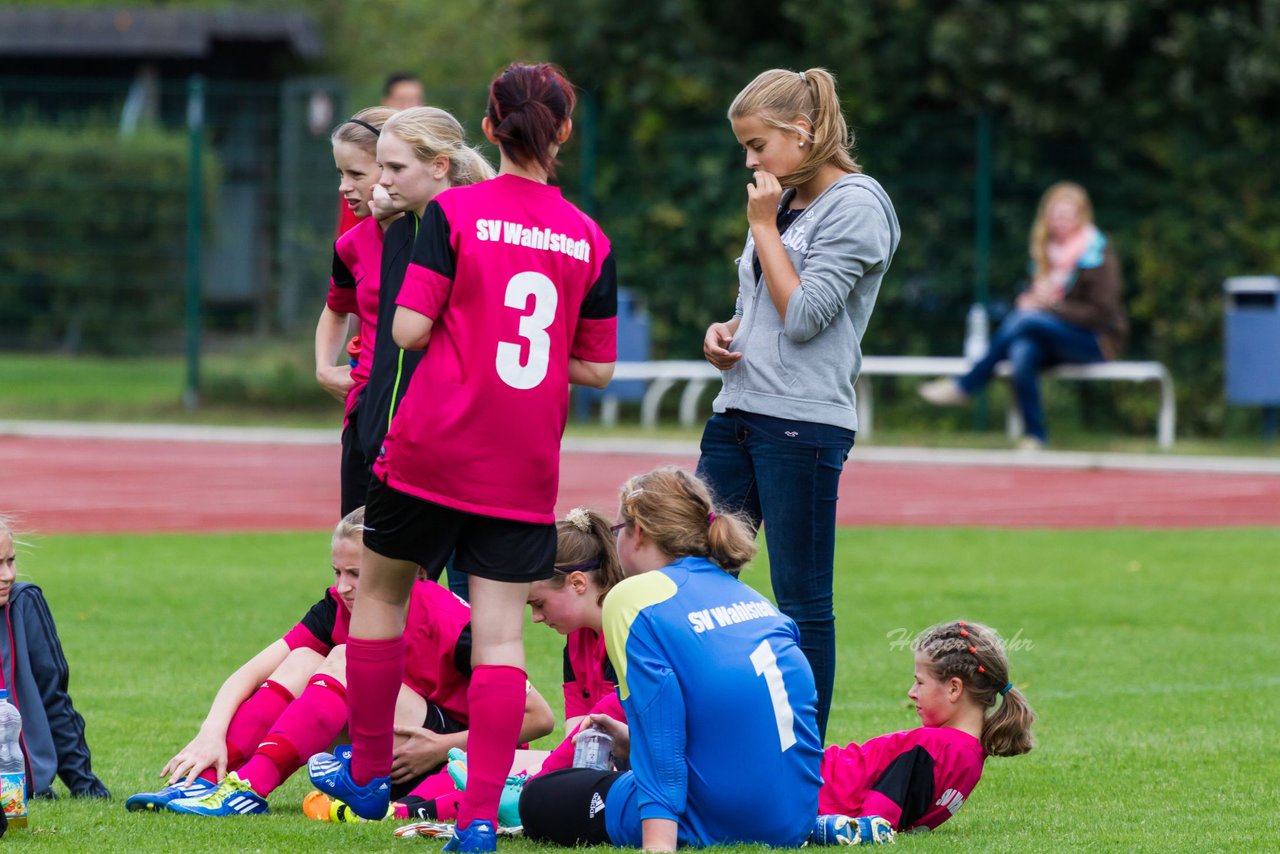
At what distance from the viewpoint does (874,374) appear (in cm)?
1784

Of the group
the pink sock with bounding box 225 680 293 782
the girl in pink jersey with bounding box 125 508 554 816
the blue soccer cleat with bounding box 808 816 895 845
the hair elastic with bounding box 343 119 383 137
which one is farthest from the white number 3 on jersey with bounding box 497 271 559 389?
the pink sock with bounding box 225 680 293 782

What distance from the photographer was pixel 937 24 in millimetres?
17672

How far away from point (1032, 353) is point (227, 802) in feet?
36.5

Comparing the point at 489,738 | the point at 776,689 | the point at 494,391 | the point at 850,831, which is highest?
the point at 494,391

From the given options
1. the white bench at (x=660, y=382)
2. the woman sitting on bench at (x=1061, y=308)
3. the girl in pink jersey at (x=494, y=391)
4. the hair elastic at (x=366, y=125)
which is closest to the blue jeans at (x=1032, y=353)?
the woman sitting on bench at (x=1061, y=308)

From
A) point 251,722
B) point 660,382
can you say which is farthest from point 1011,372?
point 251,722

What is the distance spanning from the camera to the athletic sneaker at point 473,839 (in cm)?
439

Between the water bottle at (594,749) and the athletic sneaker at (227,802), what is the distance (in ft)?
3.01

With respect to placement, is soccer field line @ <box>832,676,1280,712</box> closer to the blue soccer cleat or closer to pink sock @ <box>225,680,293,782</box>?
the blue soccer cleat

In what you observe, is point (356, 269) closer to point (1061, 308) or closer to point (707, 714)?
point (707, 714)

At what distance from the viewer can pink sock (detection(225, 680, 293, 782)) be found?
5.38 meters

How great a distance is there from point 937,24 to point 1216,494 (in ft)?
20.7

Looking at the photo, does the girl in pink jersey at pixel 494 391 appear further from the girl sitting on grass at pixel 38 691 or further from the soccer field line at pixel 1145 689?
the soccer field line at pixel 1145 689

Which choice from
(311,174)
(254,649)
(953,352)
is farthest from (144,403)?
(254,649)
